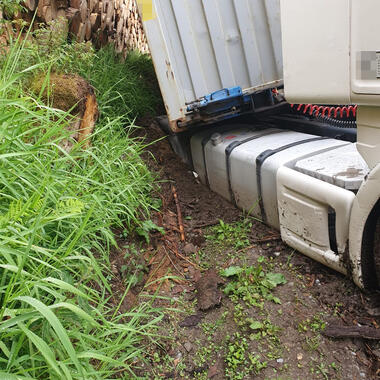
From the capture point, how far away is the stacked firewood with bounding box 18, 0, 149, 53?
3.61m

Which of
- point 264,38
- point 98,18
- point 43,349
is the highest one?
point 98,18

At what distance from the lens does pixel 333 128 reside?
10.1ft

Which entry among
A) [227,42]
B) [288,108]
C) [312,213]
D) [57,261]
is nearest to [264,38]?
[227,42]

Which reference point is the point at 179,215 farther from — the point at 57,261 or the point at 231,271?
the point at 57,261

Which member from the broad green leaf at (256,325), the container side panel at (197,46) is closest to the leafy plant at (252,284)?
the broad green leaf at (256,325)

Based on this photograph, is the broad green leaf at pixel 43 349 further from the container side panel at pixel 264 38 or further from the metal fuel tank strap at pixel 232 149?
the container side panel at pixel 264 38

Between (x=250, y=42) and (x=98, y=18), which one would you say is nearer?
(x=250, y=42)

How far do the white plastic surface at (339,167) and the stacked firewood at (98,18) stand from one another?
2.12 metres

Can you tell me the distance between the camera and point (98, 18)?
14.8 feet

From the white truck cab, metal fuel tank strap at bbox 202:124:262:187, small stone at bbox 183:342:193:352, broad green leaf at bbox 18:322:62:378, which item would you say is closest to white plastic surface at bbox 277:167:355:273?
the white truck cab

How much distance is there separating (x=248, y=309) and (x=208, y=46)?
6.62ft

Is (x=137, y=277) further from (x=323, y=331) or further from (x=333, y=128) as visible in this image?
(x=333, y=128)

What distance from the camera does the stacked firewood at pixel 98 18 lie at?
11.8ft

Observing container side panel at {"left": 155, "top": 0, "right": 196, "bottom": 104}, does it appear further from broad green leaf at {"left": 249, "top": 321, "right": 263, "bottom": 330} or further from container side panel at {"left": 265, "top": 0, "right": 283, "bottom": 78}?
broad green leaf at {"left": 249, "top": 321, "right": 263, "bottom": 330}
